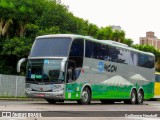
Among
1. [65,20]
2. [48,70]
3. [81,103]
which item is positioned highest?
[65,20]

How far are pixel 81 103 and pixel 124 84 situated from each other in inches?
238

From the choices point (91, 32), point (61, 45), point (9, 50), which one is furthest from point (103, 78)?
point (91, 32)

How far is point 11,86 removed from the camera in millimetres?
37250

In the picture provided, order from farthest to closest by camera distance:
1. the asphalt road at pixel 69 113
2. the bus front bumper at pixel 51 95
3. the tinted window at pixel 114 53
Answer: the tinted window at pixel 114 53
the bus front bumper at pixel 51 95
the asphalt road at pixel 69 113

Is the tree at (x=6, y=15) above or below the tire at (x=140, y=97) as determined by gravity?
above

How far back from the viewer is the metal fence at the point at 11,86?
36.4 metres

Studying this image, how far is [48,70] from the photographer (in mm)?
23922

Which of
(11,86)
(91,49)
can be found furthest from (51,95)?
(11,86)

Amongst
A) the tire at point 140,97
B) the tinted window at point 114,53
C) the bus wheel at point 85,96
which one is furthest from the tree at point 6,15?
the bus wheel at point 85,96

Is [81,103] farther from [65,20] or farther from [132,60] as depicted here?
[65,20]

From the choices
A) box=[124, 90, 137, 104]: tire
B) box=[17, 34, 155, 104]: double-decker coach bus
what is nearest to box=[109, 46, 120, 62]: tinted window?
box=[17, 34, 155, 104]: double-decker coach bus

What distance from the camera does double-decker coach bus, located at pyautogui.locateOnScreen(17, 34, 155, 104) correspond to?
78.3 ft

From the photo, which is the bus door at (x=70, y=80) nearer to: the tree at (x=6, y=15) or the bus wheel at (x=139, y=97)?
the bus wheel at (x=139, y=97)

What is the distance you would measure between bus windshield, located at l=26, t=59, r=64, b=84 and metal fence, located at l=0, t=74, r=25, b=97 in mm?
12264
